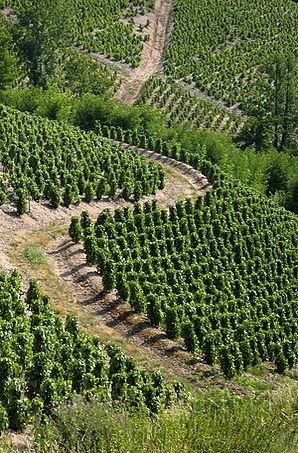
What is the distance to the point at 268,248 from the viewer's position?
28453 mm

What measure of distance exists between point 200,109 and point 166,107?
299 cm

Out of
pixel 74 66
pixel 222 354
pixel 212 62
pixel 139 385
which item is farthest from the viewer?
pixel 212 62

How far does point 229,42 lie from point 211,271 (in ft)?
181

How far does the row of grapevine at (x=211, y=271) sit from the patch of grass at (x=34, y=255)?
1375 mm

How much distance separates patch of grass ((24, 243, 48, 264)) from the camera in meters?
20.7

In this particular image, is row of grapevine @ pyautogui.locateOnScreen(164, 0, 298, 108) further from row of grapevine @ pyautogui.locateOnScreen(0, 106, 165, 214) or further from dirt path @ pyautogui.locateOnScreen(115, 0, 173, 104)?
row of grapevine @ pyautogui.locateOnScreen(0, 106, 165, 214)

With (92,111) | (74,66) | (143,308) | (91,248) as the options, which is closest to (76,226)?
(91,248)

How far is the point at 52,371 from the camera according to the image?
1285cm

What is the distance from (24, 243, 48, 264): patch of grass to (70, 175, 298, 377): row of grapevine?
4.51 feet

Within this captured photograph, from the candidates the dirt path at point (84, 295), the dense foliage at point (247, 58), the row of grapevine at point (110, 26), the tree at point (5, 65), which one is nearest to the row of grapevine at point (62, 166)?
the dirt path at point (84, 295)

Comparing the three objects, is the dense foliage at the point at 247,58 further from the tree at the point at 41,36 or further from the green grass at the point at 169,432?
the green grass at the point at 169,432

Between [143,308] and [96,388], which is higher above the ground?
[96,388]

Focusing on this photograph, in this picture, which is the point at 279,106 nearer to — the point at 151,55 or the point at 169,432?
the point at 151,55

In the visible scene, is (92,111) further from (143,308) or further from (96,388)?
(96,388)
